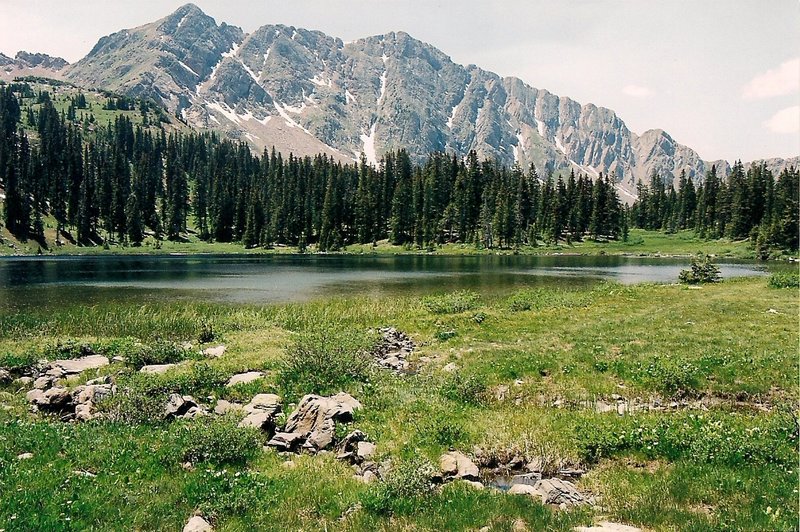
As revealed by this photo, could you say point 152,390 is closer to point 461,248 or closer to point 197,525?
point 197,525

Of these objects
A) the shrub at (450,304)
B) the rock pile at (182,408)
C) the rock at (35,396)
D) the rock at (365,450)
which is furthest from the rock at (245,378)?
the shrub at (450,304)

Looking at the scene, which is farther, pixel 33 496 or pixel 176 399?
pixel 176 399

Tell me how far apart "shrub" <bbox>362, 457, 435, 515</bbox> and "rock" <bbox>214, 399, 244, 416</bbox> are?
295 inches

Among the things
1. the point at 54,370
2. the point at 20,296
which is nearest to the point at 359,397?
the point at 54,370

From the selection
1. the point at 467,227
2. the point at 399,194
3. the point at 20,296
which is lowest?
the point at 20,296

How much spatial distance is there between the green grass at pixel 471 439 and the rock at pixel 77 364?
151 centimetres

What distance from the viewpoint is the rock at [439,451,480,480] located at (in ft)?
38.5

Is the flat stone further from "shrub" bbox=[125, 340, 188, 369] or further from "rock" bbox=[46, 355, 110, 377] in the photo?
"shrub" bbox=[125, 340, 188, 369]

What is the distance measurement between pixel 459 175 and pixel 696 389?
158604 millimetres

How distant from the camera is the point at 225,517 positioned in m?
9.58

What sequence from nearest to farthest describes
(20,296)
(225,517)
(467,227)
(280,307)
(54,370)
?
(225,517) < (54,370) < (280,307) < (20,296) < (467,227)

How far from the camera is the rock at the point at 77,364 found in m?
22.4

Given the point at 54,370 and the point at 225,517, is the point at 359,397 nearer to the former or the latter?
the point at 225,517

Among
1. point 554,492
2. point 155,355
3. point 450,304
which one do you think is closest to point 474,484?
point 554,492
